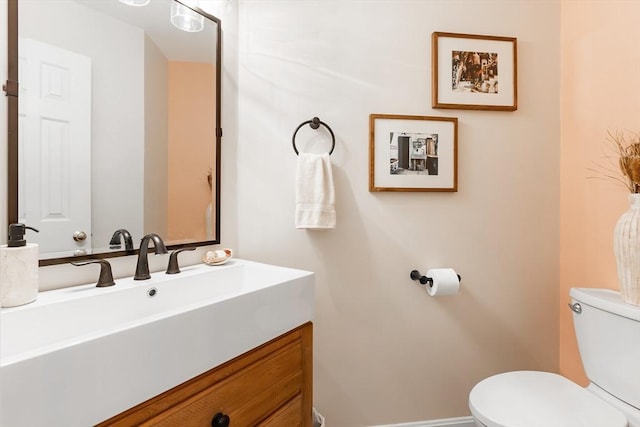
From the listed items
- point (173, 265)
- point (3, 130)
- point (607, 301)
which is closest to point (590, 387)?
point (607, 301)

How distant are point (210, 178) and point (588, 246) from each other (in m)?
1.75

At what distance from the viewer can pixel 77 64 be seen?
96 cm

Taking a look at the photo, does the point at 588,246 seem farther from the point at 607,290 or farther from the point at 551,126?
the point at 551,126

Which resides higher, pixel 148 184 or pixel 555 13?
pixel 555 13

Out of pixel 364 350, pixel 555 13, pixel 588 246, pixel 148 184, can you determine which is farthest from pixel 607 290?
pixel 148 184

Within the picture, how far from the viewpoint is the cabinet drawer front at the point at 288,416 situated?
3.13ft

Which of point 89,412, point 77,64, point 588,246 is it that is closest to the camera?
point 89,412

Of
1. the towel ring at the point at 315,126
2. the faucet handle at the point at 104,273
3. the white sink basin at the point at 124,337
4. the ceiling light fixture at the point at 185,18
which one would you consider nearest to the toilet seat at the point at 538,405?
the white sink basin at the point at 124,337

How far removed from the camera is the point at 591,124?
1.44 meters

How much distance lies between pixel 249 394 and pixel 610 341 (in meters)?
1.27

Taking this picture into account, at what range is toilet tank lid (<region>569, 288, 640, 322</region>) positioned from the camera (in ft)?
3.47

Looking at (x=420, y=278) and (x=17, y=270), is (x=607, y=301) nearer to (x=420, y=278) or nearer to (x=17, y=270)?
(x=420, y=278)

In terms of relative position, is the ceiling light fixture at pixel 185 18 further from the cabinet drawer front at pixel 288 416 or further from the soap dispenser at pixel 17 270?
the cabinet drawer front at pixel 288 416

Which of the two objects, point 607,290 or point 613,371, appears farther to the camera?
point 607,290
